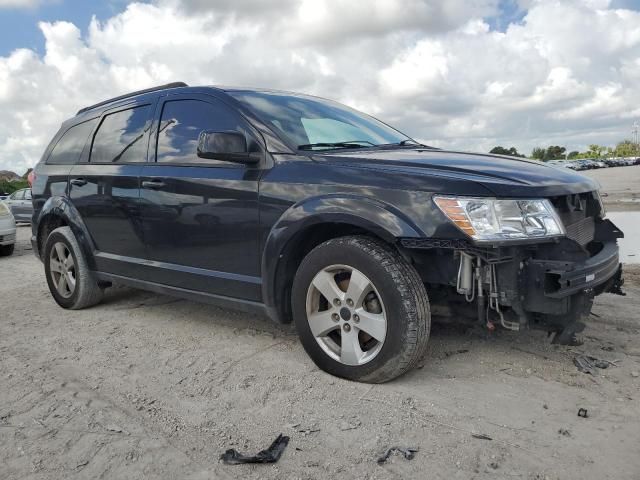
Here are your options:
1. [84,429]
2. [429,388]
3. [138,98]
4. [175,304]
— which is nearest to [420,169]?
[429,388]

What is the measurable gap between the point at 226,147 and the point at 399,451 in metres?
1.92

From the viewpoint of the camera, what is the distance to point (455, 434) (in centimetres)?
248

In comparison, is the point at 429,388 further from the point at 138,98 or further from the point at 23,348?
the point at 138,98

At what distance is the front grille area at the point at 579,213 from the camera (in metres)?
2.96

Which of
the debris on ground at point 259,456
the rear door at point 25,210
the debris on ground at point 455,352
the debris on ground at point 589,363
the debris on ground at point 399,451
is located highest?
the debris on ground at point 589,363

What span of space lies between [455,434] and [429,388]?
49cm

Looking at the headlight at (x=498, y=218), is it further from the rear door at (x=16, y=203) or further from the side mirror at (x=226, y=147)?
the rear door at (x=16, y=203)

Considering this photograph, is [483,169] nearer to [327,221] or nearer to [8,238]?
[327,221]

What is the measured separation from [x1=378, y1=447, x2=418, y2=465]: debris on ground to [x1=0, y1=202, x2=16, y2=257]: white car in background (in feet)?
32.2

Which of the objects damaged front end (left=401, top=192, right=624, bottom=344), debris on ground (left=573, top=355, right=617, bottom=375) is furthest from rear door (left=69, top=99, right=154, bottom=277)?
debris on ground (left=573, top=355, right=617, bottom=375)

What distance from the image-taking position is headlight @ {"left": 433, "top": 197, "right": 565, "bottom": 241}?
2.63 metres

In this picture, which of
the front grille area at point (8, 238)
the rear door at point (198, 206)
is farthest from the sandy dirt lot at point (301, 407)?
the front grille area at point (8, 238)

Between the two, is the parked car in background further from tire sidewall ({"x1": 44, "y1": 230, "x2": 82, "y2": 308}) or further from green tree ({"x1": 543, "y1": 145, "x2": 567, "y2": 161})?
green tree ({"x1": 543, "y1": 145, "x2": 567, "y2": 161})

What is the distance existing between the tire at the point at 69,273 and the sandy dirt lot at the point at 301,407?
0.75 m
